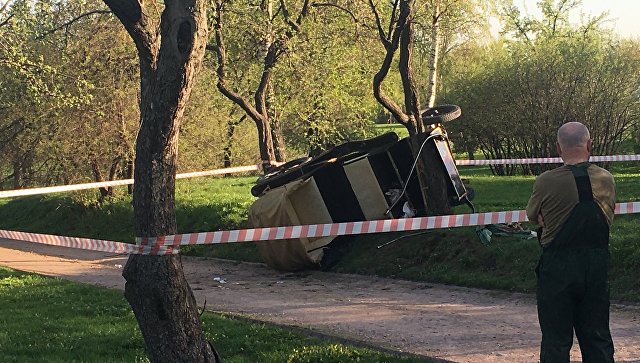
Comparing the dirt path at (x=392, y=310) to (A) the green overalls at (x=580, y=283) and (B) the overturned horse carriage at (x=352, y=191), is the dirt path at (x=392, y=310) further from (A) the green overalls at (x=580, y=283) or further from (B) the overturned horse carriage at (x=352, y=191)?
(A) the green overalls at (x=580, y=283)

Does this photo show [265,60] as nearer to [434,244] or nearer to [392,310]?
[434,244]

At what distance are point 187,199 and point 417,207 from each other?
925 centimetres

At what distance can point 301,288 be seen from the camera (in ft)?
36.0

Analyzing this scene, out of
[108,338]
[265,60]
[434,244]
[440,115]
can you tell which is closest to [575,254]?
[108,338]

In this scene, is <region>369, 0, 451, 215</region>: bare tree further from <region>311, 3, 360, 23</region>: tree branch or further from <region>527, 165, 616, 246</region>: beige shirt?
<region>527, 165, 616, 246</region>: beige shirt

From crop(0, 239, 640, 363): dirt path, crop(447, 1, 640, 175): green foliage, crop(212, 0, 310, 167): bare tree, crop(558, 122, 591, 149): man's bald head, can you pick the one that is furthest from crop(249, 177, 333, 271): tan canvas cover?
crop(447, 1, 640, 175): green foliage

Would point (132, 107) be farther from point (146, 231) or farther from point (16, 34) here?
point (146, 231)

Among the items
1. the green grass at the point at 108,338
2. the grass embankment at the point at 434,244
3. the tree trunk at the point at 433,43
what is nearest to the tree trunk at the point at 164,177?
the green grass at the point at 108,338

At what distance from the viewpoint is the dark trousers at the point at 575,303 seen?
4504 mm

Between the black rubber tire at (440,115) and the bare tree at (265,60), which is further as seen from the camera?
the bare tree at (265,60)

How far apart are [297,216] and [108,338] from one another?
16.8ft

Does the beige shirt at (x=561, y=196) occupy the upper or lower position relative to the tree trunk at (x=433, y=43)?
lower

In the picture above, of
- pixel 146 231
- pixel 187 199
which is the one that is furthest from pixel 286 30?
pixel 146 231

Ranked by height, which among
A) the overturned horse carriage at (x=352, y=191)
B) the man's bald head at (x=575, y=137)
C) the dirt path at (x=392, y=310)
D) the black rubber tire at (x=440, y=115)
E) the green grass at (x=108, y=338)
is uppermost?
the man's bald head at (x=575, y=137)
